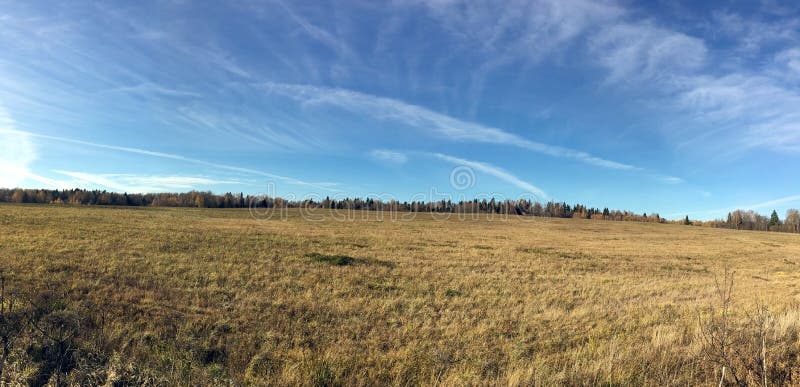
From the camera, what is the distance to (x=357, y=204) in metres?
126

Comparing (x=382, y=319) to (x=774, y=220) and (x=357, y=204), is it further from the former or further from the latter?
(x=774, y=220)

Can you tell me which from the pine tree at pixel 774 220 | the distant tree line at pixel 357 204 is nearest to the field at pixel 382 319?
the distant tree line at pixel 357 204

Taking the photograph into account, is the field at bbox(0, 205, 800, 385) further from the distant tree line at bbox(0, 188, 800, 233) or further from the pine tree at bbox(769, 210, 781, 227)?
the pine tree at bbox(769, 210, 781, 227)

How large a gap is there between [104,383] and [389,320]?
6402 mm

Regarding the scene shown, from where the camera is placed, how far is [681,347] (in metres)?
7.56

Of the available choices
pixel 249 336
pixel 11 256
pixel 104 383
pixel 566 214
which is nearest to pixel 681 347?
pixel 249 336

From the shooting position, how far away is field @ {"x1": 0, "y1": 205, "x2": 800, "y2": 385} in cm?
644

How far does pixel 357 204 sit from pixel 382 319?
382ft

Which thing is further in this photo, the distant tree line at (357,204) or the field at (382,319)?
the distant tree line at (357,204)

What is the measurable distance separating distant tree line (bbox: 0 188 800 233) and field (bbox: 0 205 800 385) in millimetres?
90326

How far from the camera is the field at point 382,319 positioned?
644 centimetres

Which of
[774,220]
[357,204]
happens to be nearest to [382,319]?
[357,204]

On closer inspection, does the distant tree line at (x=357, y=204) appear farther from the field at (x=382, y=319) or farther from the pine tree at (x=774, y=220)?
the field at (x=382, y=319)

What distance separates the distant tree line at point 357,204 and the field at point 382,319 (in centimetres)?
9033
